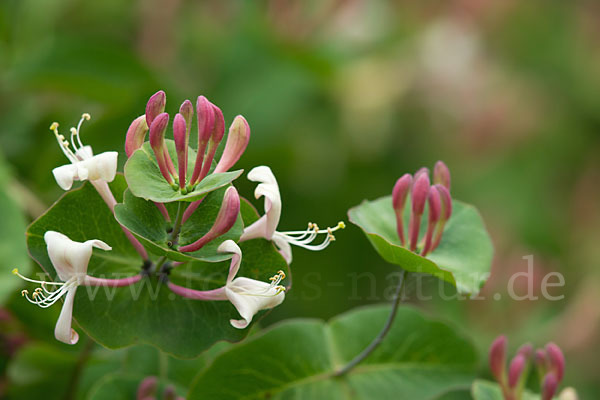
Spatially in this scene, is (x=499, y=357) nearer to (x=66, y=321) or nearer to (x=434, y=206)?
(x=434, y=206)

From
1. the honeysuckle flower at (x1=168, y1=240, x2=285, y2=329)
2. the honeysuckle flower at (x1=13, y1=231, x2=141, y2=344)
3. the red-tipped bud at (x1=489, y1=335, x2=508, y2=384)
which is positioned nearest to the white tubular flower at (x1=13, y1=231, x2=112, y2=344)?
the honeysuckle flower at (x1=13, y1=231, x2=141, y2=344)

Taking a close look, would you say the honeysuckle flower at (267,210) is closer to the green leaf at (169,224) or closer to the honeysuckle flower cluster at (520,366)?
the green leaf at (169,224)

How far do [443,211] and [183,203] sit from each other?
0.86 ft

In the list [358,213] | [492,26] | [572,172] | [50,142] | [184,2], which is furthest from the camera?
[492,26]

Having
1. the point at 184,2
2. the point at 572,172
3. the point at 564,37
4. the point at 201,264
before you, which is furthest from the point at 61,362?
the point at 564,37

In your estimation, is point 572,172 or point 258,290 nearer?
point 258,290

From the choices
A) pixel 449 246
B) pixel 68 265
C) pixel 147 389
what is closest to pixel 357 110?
pixel 449 246

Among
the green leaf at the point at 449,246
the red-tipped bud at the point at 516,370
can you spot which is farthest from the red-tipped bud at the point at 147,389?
the red-tipped bud at the point at 516,370

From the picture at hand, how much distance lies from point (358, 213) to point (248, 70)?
971 millimetres

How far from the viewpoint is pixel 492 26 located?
2.41 m

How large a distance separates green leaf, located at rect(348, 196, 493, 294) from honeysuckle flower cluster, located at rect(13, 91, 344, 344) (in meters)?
0.11

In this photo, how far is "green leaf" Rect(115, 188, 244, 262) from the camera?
1.87 feet

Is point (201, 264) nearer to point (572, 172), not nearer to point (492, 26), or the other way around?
point (572, 172)

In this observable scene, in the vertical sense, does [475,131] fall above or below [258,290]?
above
